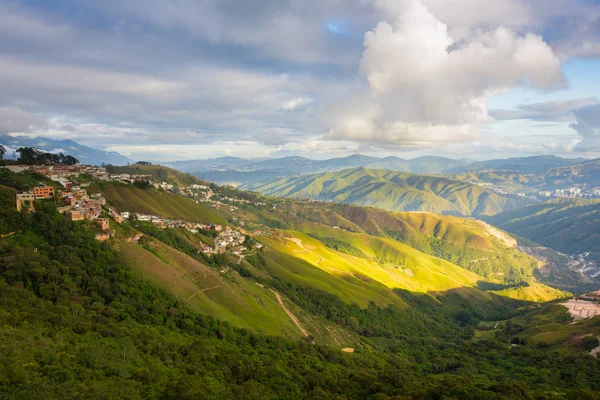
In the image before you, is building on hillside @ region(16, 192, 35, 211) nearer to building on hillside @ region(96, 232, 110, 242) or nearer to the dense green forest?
the dense green forest

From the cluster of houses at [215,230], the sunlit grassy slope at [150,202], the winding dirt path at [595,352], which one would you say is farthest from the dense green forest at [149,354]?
the sunlit grassy slope at [150,202]

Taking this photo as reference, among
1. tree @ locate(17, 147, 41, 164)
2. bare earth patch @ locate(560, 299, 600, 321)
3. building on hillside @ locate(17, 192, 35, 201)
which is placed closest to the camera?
building on hillside @ locate(17, 192, 35, 201)

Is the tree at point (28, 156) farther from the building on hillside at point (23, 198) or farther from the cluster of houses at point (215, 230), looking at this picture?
the building on hillside at point (23, 198)

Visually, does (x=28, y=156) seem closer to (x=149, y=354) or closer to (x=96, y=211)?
(x=96, y=211)

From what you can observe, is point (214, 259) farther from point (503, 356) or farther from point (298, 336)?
point (503, 356)

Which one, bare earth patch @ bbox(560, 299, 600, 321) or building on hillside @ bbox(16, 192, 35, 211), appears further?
bare earth patch @ bbox(560, 299, 600, 321)

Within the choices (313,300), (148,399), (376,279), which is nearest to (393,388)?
(148,399)

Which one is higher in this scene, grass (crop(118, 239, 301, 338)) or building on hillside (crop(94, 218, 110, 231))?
building on hillside (crop(94, 218, 110, 231))

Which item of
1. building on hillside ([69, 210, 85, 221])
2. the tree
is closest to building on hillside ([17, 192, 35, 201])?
building on hillside ([69, 210, 85, 221])

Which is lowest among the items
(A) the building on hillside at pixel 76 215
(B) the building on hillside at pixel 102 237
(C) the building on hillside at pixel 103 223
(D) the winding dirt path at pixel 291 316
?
(D) the winding dirt path at pixel 291 316

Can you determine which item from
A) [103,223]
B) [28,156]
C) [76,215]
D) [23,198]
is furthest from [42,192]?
[28,156]
